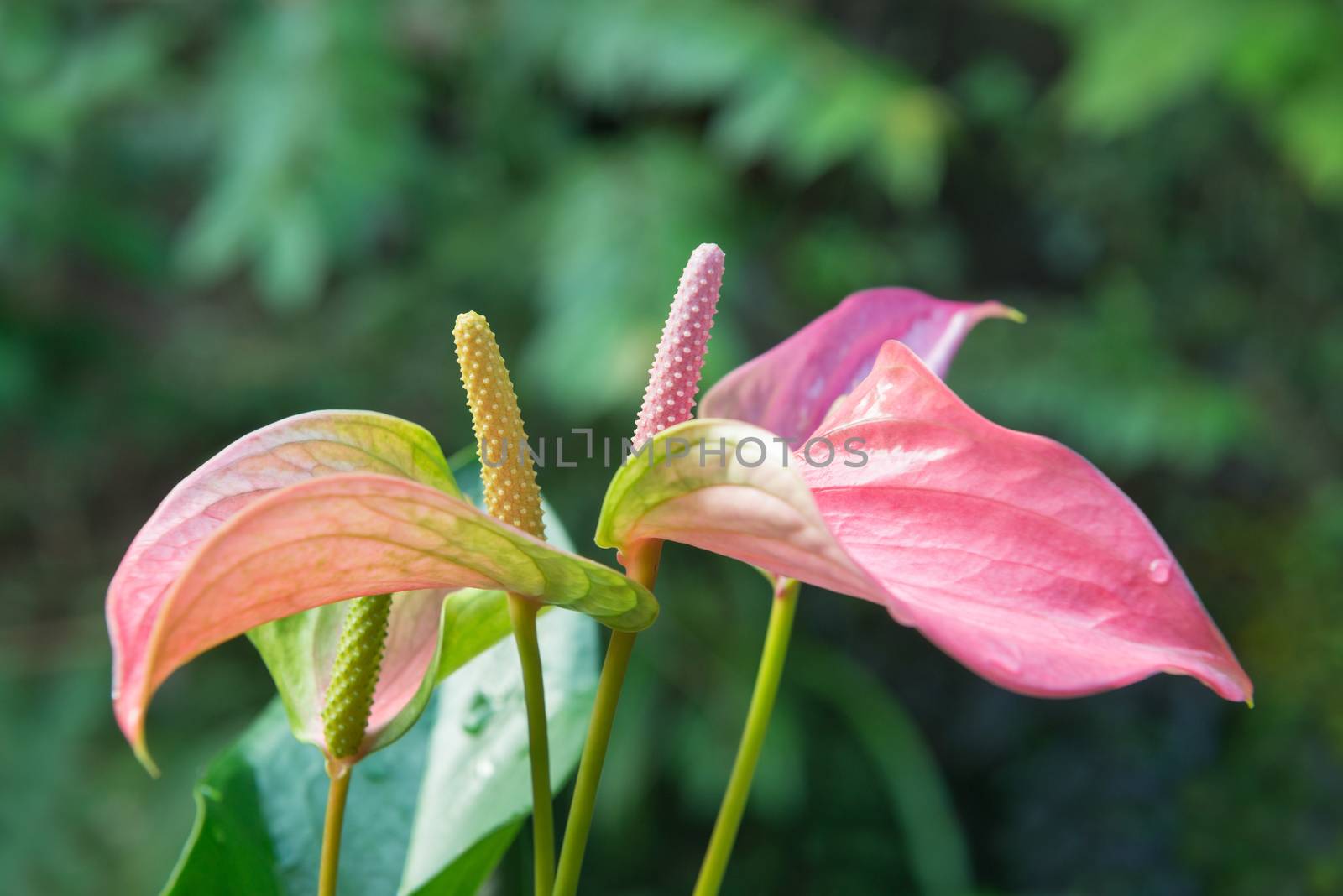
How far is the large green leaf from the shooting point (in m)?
0.27

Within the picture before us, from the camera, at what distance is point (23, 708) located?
1.33 metres

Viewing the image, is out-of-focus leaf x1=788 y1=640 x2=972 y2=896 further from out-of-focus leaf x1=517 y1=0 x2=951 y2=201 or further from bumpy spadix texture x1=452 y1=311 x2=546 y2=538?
bumpy spadix texture x1=452 y1=311 x2=546 y2=538

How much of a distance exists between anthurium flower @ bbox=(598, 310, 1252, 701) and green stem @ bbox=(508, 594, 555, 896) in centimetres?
2

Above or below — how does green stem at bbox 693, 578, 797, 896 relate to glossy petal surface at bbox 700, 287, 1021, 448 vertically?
below

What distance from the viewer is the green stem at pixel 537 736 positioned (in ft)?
0.69

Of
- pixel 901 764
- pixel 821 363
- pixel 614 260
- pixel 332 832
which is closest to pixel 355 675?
pixel 332 832

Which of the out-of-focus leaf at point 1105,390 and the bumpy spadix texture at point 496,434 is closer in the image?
the bumpy spadix texture at point 496,434

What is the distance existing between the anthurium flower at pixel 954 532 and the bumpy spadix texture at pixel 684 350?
0.15ft

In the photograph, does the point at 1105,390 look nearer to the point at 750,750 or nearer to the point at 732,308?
the point at 732,308

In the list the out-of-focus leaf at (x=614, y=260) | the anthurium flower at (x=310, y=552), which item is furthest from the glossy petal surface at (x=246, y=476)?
the out-of-focus leaf at (x=614, y=260)

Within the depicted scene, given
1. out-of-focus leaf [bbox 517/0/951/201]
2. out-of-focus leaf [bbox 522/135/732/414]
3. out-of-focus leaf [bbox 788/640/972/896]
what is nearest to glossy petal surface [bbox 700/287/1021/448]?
out-of-focus leaf [bbox 522/135/732/414]

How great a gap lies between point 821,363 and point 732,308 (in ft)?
3.95

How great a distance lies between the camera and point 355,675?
0.23m

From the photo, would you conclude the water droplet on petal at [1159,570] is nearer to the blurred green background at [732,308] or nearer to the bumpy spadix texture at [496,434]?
the bumpy spadix texture at [496,434]
